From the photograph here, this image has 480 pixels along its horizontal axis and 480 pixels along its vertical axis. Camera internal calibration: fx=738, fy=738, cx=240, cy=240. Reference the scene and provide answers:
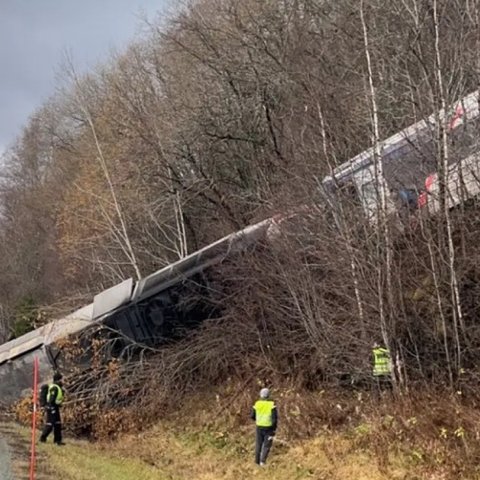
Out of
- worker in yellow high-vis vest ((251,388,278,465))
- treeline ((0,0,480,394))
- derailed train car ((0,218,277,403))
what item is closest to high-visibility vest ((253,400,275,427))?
worker in yellow high-vis vest ((251,388,278,465))

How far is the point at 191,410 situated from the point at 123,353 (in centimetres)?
249

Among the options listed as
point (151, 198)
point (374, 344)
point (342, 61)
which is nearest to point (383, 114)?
point (342, 61)

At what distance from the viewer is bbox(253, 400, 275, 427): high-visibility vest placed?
1355cm

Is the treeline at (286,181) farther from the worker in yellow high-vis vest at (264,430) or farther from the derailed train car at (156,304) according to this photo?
the worker in yellow high-vis vest at (264,430)

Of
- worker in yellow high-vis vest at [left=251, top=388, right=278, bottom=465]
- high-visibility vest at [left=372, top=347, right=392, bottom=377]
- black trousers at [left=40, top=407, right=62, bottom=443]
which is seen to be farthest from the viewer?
black trousers at [left=40, top=407, right=62, bottom=443]

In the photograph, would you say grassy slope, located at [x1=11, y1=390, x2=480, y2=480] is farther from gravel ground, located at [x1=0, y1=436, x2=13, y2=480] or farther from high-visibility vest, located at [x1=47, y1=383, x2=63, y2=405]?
high-visibility vest, located at [x1=47, y1=383, x2=63, y2=405]

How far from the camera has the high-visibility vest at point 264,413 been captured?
13.5m

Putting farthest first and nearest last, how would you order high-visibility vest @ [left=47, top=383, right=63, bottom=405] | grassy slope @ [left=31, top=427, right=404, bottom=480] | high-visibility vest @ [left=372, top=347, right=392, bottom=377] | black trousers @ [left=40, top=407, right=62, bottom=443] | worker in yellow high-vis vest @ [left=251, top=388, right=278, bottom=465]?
high-visibility vest @ [left=47, top=383, right=63, bottom=405]
black trousers @ [left=40, top=407, right=62, bottom=443]
worker in yellow high-vis vest @ [left=251, top=388, right=278, bottom=465]
high-visibility vest @ [left=372, top=347, right=392, bottom=377]
grassy slope @ [left=31, top=427, right=404, bottom=480]

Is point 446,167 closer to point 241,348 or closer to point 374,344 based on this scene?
point 374,344

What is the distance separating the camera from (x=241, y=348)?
18219 mm

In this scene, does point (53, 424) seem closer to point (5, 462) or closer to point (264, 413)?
point (5, 462)

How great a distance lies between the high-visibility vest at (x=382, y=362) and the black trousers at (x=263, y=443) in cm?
226

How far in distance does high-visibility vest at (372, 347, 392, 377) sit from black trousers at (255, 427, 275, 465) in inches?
88.8

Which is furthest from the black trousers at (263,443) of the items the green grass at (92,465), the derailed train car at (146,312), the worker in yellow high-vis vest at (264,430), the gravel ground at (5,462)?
the derailed train car at (146,312)
